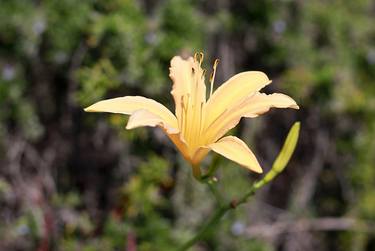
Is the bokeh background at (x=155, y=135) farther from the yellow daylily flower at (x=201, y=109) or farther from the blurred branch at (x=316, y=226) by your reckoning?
the yellow daylily flower at (x=201, y=109)

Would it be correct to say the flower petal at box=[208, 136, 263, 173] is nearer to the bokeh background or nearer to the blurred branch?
the bokeh background

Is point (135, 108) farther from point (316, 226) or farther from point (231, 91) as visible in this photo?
point (316, 226)

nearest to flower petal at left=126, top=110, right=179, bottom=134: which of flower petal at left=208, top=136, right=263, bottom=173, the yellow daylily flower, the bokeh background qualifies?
the yellow daylily flower

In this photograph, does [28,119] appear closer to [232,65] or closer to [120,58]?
[120,58]

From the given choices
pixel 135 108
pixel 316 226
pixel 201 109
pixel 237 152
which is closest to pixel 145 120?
pixel 135 108

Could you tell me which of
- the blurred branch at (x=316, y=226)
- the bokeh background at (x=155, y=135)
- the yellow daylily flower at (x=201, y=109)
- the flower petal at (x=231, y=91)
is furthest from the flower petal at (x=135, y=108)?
the blurred branch at (x=316, y=226)

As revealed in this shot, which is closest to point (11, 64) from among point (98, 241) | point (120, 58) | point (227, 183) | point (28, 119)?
point (28, 119)

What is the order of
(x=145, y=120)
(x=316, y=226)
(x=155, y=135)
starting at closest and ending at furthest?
1. (x=145, y=120)
2. (x=155, y=135)
3. (x=316, y=226)
